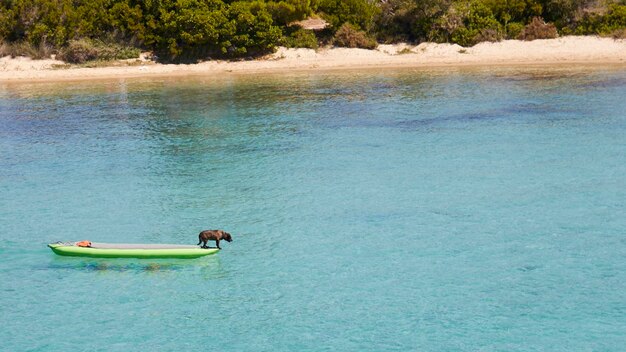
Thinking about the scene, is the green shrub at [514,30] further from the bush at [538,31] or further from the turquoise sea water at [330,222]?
the turquoise sea water at [330,222]

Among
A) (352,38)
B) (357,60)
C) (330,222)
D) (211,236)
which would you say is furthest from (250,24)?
(211,236)

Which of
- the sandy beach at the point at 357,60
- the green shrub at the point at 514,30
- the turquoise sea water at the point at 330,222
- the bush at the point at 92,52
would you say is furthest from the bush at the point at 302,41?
the turquoise sea water at the point at 330,222

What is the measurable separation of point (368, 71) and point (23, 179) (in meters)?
25.1

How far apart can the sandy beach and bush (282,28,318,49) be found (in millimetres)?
482

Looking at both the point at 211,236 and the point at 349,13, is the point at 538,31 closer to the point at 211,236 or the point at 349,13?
the point at 349,13

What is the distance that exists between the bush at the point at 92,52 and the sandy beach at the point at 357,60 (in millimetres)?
757

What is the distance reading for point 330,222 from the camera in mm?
18672

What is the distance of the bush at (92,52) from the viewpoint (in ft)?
157

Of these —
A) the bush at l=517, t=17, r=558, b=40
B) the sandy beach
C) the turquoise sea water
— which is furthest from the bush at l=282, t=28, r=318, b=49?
the turquoise sea water

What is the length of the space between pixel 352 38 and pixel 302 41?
3.32m

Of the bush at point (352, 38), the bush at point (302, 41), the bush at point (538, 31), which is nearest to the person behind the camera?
the bush at point (538, 31)

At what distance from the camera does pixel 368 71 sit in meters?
44.6

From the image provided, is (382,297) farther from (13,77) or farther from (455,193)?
(13,77)

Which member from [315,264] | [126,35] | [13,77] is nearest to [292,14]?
[126,35]
